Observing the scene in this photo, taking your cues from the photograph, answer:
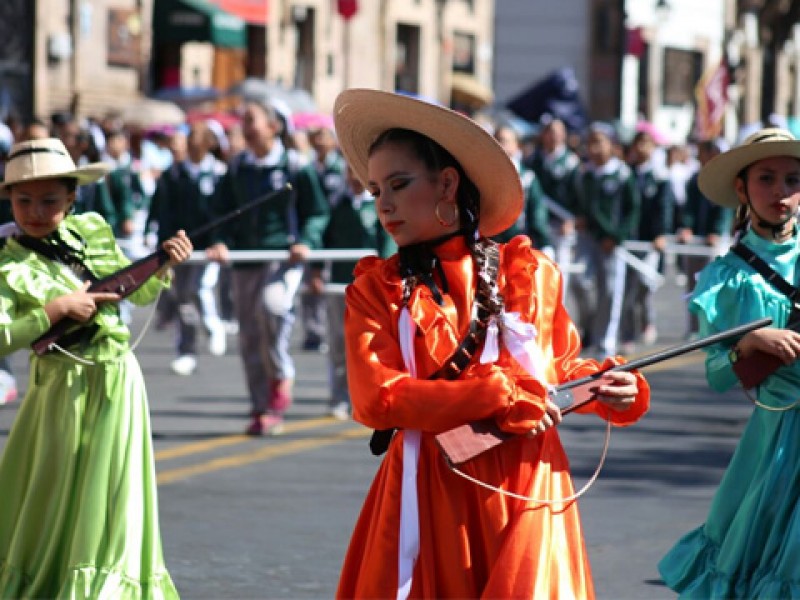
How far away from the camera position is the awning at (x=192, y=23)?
34.9 metres

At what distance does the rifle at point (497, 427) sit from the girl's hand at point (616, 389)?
0.02 m

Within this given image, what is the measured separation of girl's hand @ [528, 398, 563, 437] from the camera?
4.75 m

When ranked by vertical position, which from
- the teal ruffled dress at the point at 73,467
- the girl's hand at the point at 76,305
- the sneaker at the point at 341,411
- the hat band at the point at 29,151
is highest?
the hat band at the point at 29,151

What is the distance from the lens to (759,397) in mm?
6461

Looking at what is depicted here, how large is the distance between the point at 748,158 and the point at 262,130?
6210 millimetres

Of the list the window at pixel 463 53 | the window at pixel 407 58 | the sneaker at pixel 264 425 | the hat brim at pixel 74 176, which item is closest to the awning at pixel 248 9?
the window at pixel 407 58

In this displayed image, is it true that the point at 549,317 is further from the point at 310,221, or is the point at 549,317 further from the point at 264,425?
the point at 310,221

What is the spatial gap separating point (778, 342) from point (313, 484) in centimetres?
443

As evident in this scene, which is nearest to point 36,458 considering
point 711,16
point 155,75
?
point 155,75

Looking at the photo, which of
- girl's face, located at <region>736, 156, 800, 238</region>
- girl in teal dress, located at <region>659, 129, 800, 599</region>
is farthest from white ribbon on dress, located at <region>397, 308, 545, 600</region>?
girl's face, located at <region>736, 156, 800, 238</region>

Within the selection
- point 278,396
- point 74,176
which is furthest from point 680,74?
point 74,176

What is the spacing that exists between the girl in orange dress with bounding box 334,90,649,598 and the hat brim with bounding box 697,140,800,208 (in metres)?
1.53

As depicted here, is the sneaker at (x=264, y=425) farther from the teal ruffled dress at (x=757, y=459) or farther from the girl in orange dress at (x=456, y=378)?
the girl in orange dress at (x=456, y=378)

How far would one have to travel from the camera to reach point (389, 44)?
46000mm
